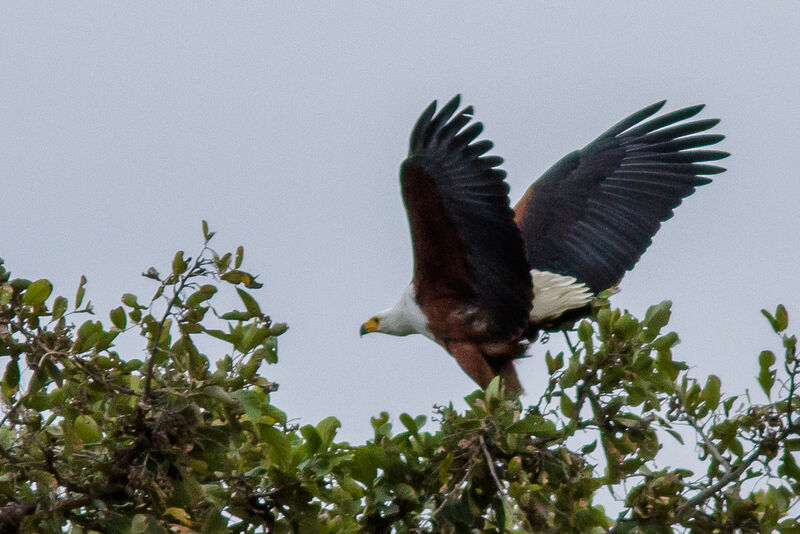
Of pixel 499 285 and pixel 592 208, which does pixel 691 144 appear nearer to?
pixel 592 208

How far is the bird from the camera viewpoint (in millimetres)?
5391

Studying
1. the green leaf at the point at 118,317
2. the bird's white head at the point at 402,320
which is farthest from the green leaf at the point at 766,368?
the bird's white head at the point at 402,320

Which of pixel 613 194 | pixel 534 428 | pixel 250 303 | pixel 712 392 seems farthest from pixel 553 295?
pixel 250 303

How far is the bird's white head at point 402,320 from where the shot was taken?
21.1ft

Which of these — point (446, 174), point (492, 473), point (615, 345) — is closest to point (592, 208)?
point (446, 174)

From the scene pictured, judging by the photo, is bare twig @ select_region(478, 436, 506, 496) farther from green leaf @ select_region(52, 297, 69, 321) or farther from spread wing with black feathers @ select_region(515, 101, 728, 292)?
spread wing with black feathers @ select_region(515, 101, 728, 292)

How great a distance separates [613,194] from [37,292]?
15.8ft

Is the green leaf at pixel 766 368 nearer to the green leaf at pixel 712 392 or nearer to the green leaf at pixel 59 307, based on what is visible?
the green leaf at pixel 712 392

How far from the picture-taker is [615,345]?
360 cm

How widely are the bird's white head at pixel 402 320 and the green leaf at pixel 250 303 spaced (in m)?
3.07

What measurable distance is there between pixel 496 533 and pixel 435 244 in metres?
2.53

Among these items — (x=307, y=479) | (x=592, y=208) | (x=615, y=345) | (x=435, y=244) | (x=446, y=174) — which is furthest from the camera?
(x=592, y=208)

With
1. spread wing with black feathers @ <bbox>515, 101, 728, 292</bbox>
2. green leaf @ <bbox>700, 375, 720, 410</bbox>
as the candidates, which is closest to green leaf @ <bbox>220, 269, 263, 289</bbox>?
green leaf @ <bbox>700, 375, 720, 410</bbox>

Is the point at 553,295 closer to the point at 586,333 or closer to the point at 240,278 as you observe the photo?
the point at 586,333
